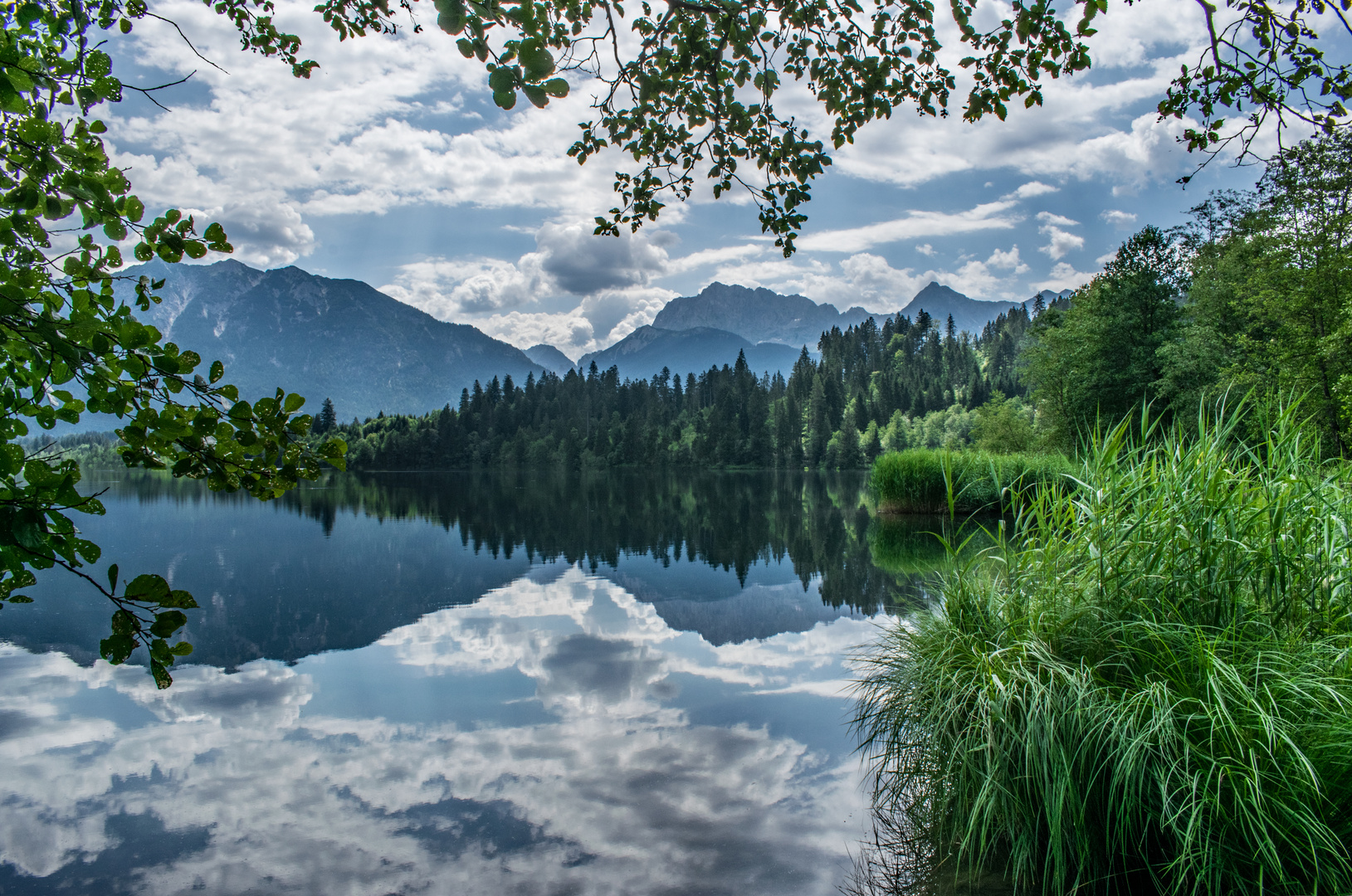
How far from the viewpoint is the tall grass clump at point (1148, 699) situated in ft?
14.2

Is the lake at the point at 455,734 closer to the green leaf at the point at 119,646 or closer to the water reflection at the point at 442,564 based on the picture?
the water reflection at the point at 442,564

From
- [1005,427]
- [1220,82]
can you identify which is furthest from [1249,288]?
[1220,82]

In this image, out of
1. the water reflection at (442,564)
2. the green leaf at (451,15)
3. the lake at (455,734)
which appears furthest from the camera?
the water reflection at (442,564)

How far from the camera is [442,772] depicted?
8.26m

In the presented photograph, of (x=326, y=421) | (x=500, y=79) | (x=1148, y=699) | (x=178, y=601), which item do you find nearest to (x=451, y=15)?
(x=500, y=79)

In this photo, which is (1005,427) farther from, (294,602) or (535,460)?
(535,460)

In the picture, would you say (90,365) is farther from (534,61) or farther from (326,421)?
(326,421)

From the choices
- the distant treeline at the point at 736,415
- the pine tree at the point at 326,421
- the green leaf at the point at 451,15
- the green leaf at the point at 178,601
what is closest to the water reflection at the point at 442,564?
the green leaf at the point at 451,15

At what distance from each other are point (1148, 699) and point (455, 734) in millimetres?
7623

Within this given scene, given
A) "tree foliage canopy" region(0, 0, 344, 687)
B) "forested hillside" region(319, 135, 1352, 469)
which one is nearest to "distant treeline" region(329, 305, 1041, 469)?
"forested hillside" region(319, 135, 1352, 469)

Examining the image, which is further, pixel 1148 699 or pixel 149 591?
pixel 1148 699

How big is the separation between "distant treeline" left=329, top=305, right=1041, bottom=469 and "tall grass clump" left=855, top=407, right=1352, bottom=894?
104 meters

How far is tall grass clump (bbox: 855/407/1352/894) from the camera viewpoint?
4.34 m

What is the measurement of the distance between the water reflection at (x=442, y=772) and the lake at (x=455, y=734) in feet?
0.12
